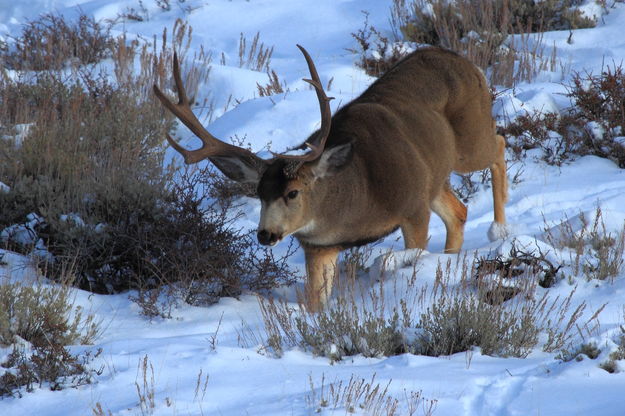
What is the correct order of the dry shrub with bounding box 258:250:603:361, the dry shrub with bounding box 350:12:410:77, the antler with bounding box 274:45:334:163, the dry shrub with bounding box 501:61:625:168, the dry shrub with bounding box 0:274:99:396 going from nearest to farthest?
the dry shrub with bounding box 0:274:99:396
the dry shrub with bounding box 258:250:603:361
the antler with bounding box 274:45:334:163
the dry shrub with bounding box 501:61:625:168
the dry shrub with bounding box 350:12:410:77

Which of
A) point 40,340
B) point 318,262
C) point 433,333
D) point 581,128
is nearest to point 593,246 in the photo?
point 318,262

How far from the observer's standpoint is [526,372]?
445 centimetres

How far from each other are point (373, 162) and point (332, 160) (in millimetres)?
470

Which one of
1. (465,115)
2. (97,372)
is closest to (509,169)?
(465,115)

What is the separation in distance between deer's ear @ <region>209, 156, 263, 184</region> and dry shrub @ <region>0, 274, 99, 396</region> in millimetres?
1345

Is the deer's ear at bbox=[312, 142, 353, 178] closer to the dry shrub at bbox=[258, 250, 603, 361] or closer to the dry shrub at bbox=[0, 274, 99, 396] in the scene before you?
the dry shrub at bbox=[258, 250, 603, 361]

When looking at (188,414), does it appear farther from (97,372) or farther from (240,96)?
(240,96)

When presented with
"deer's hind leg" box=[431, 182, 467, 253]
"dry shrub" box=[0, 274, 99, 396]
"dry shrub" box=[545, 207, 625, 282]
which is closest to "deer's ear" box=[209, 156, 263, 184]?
"dry shrub" box=[0, 274, 99, 396]

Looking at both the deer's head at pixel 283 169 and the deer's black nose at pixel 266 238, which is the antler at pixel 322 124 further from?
the deer's black nose at pixel 266 238

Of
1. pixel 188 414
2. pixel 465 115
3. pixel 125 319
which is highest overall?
pixel 465 115

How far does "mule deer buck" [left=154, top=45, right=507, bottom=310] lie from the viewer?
5.99 meters

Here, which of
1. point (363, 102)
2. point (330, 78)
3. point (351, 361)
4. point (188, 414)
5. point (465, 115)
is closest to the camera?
point (188, 414)

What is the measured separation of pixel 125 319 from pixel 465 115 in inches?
136

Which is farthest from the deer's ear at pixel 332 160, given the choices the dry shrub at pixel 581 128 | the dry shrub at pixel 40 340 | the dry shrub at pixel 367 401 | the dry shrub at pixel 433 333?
the dry shrub at pixel 581 128
